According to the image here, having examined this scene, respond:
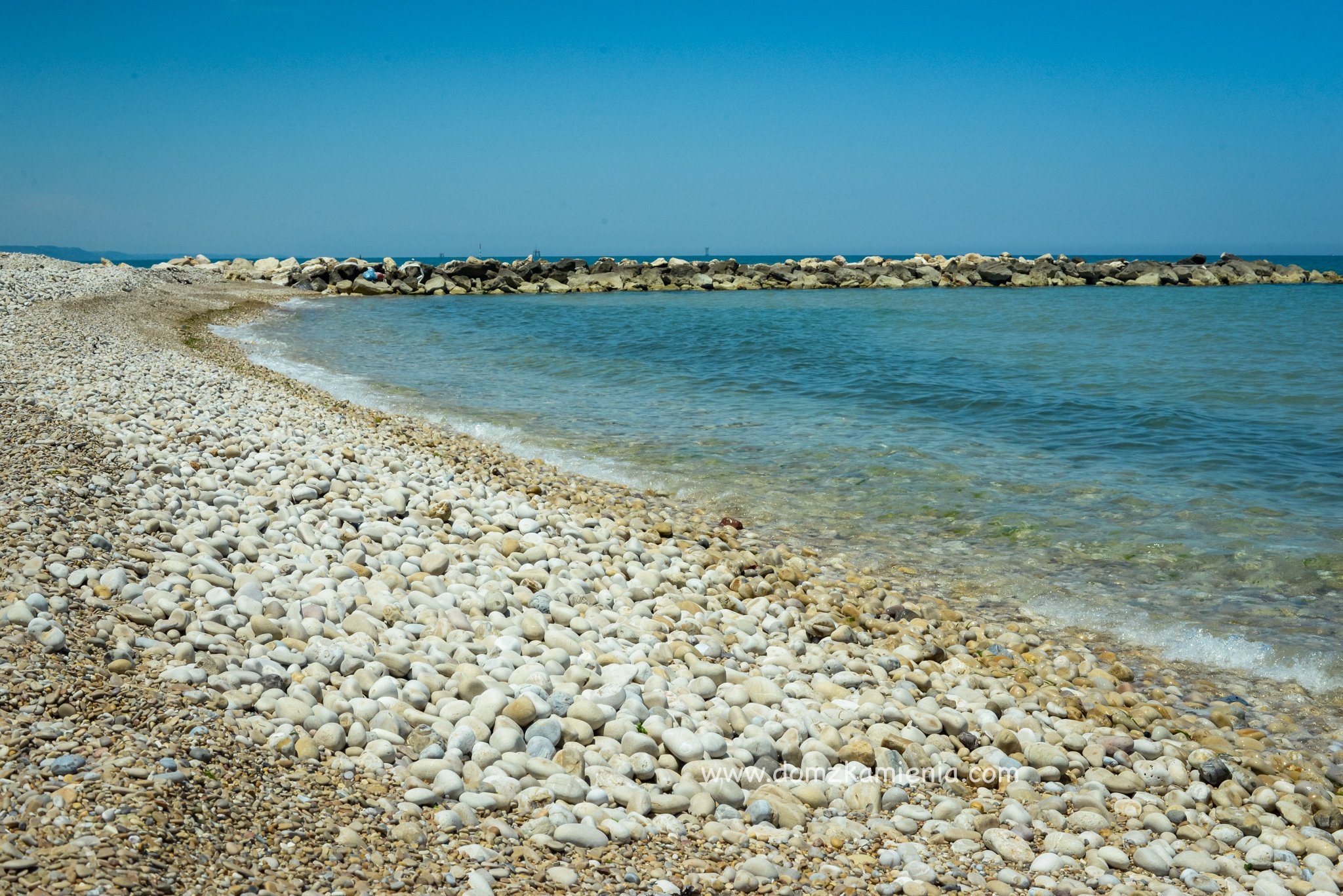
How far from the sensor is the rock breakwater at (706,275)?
4328 cm

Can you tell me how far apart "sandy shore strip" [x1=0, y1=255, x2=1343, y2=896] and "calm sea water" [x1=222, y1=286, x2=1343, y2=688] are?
3.19ft

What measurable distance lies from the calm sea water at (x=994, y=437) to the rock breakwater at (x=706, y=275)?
1949 cm

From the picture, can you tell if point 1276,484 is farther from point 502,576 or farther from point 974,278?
point 974,278

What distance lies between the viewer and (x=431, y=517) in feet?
19.4

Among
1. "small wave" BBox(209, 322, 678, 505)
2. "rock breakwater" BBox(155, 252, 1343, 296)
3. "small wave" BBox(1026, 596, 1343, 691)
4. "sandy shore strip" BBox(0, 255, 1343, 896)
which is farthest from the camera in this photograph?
"rock breakwater" BBox(155, 252, 1343, 296)

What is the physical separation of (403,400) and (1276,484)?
10987 mm

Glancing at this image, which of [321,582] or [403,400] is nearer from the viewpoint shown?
[321,582]

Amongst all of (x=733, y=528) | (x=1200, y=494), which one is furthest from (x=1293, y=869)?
(x=1200, y=494)

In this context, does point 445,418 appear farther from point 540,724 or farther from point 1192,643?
point 1192,643

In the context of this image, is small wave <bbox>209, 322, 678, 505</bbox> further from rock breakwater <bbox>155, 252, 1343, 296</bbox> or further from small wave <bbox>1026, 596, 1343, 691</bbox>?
rock breakwater <bbox>155, 252, 1343, 296</bbox>

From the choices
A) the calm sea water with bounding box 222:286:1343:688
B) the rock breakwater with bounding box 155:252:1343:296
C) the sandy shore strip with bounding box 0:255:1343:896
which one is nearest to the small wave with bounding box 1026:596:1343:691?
the calm sea water with bounding box 222:286:1343:688

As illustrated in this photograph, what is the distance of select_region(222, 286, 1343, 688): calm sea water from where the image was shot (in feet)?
19.3

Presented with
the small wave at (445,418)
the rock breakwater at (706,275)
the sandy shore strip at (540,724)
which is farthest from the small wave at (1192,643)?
the rock breakwater at (706,275)

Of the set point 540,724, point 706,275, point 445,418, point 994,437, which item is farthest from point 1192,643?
point 706,275
